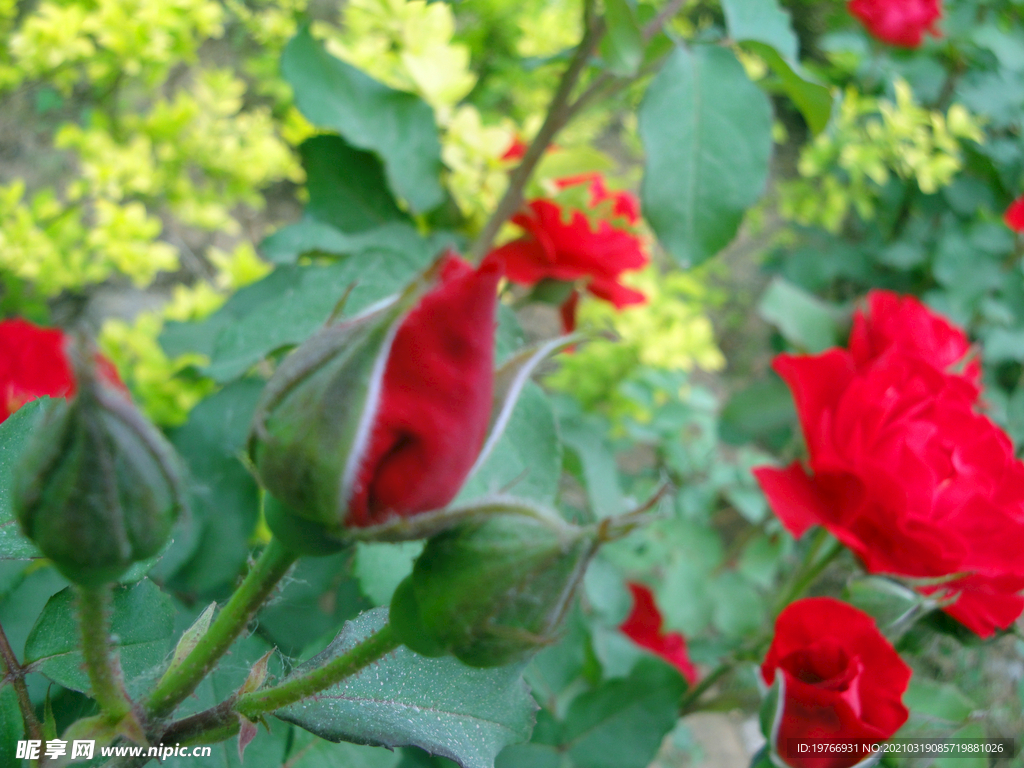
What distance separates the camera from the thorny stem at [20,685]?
260 millimetres

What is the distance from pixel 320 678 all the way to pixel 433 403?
122 mm

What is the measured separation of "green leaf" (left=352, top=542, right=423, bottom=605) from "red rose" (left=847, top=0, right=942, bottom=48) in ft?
4.01

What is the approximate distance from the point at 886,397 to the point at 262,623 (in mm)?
462

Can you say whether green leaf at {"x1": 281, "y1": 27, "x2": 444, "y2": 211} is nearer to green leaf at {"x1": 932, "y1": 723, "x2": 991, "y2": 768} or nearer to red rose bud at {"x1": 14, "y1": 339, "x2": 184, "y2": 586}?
red rose bud at {"x1": 14, "y1": 339, "x2": 184, "y2": 586}

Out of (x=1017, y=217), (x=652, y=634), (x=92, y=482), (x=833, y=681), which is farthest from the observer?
(x=1017, y=217)

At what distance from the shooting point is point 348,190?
597mm

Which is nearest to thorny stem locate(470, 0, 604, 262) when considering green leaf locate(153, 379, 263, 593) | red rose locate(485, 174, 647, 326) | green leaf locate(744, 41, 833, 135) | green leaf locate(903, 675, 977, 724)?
red rose locate(485, 174, 647, 326)

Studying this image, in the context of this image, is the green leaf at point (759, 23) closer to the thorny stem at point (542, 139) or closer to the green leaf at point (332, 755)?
the thorny stem at point (542, 139)

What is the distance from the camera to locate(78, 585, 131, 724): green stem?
22 cm

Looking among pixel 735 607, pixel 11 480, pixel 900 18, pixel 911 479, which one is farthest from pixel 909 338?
pixel 900 18

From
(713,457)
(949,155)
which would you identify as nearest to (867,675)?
(713,457)

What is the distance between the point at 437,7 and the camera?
0.62 m

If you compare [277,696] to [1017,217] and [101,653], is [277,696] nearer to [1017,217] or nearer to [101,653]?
[101,653]

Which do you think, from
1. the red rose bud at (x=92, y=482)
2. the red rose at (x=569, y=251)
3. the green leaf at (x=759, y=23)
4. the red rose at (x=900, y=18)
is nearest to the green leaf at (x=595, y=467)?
the red rose at (x=569, y=251)
